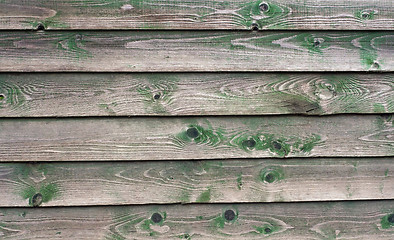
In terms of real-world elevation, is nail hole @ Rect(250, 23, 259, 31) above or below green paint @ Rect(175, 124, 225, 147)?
above

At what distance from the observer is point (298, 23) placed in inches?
46.3

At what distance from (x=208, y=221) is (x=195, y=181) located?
0.60 ft

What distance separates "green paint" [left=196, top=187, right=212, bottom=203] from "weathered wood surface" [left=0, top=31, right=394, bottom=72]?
19.8 inches

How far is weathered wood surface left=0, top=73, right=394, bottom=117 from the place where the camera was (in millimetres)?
1151

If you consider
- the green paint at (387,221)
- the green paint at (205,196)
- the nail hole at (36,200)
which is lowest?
the nail hole at (36,200)

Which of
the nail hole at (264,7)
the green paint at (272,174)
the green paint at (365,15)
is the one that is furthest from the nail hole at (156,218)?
the green paint at (365,15)

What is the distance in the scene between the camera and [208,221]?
125cm

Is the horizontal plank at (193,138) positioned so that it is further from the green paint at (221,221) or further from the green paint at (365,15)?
the green paint at (365,15)

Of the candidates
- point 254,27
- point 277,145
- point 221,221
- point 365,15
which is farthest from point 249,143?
point 365,15

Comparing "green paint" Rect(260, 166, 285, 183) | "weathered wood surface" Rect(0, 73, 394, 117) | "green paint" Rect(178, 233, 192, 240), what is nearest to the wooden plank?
"weathered wood surface" Rect(0, 73, 394, 117)

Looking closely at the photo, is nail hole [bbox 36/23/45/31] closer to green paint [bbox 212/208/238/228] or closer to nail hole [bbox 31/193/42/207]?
nail hole [bbox 31/193/42/207]

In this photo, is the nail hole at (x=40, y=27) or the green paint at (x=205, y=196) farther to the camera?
the green paint at (x=205, y=196)

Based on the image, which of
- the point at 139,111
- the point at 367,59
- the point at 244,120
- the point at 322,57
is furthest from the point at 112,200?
the point at 367,59

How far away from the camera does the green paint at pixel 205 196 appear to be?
4.04 ft
